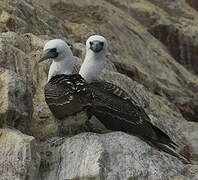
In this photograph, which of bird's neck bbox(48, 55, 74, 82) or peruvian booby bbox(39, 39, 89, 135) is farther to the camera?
bird's neck bbox(48, 55, 74, 82)

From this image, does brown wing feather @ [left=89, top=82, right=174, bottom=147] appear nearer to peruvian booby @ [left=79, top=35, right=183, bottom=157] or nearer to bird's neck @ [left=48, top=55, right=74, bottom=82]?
peruvian booby @ [left=79, top=35, right=183, bottom=157]

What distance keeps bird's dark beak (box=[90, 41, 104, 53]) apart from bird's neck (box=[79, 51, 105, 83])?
145 millimetres

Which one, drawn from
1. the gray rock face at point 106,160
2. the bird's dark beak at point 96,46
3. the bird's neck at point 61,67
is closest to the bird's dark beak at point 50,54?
the bird's neck at point 61,67

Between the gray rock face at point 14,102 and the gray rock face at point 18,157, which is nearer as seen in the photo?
the gray rock face at point 18,157

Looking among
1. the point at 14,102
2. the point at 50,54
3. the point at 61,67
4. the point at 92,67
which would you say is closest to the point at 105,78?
the point at 92,67

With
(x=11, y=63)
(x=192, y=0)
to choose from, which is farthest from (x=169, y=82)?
(x=192, y=0)

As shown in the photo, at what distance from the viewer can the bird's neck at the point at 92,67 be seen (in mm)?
10141

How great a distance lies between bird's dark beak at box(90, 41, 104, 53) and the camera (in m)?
10.2

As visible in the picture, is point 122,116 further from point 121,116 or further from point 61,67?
point 61,67

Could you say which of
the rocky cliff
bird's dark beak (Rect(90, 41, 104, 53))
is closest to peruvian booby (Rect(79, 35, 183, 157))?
the rocky cliff

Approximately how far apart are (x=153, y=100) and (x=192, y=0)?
2315 cm

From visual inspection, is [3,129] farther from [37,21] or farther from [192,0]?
[192,0]

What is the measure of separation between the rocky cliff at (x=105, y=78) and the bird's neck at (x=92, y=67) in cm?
99

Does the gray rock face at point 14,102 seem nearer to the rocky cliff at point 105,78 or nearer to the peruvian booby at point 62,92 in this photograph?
the rocky cliff at point 105,78
